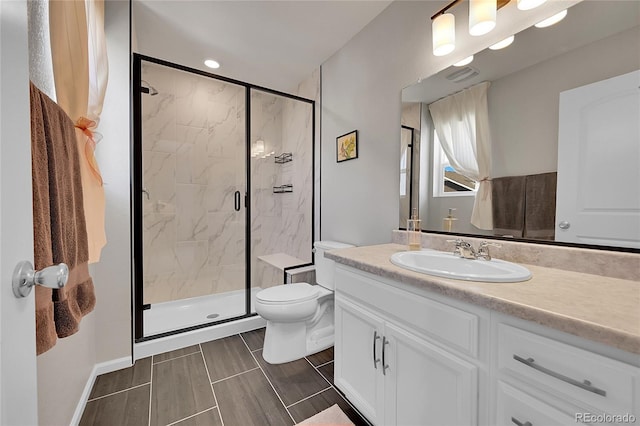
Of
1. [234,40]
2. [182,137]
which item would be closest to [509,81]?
[234,40]

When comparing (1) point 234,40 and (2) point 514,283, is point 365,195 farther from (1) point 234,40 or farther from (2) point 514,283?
(1) point 234,40

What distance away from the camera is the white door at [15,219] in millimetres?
390

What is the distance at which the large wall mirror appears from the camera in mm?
903

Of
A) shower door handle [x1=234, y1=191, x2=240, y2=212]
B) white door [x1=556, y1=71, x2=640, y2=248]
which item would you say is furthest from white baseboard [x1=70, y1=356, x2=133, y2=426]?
white door [x1=556, y1=71, x2=640, y2=248]

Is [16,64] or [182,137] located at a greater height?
[182,137]

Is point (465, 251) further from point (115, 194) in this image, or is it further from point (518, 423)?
point (115, 194)

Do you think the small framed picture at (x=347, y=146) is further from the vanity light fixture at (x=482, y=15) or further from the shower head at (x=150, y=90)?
the shower head at (x=150, y=90)

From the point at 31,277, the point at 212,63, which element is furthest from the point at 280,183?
the point at 31,277

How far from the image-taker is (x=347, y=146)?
7.22ft

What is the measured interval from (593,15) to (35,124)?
1.87 metres

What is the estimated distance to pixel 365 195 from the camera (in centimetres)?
205

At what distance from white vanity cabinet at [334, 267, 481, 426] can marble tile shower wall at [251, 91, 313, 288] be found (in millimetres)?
1469

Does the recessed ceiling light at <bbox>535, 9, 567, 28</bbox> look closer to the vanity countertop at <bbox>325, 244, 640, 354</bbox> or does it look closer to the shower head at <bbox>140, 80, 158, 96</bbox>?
the vanity countertop at <bbox>325, 244, 640, 354</bbox>

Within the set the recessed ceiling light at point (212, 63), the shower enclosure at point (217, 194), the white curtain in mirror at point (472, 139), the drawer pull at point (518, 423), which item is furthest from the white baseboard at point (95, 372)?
the recessed ceiling light at point (212, 63)
